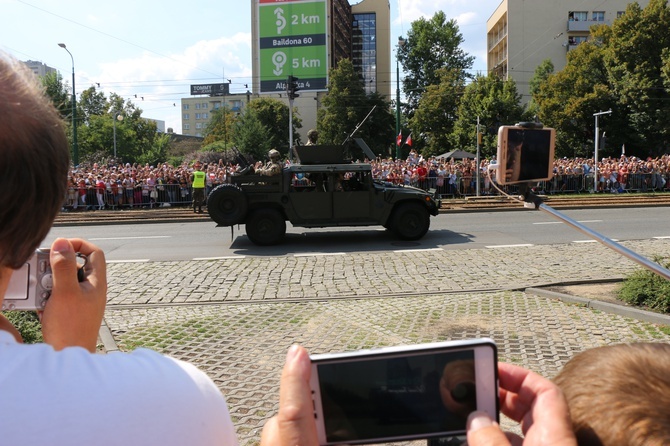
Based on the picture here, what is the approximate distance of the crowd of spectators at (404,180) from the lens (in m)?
23.9

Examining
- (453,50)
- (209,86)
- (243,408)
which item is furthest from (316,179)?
(209,86)

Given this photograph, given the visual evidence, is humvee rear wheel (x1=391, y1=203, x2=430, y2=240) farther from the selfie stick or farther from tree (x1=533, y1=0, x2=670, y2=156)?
tree (x1=533, y1=0, x2=670, y2=156)

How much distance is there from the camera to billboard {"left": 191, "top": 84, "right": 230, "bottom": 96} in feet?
363

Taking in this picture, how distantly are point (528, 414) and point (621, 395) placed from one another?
200 millimetres

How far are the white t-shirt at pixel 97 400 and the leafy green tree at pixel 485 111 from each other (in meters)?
44.1

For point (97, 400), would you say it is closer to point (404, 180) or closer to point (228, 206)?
point (228, 206)

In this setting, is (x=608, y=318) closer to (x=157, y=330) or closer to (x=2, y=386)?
(x=157, y=330)

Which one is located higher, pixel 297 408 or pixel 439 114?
pixel 439 114

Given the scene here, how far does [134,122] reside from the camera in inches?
3110

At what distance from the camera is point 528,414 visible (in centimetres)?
116

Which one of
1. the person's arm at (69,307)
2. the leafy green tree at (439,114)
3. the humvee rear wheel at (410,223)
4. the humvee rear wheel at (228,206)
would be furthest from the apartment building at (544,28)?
the person's arm at (69,307)

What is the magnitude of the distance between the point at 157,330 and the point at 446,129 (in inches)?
1995

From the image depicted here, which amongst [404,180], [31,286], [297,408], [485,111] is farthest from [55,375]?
[485,111]

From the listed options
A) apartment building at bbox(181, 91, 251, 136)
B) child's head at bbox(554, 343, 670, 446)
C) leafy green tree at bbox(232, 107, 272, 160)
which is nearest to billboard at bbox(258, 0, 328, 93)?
leafy green tree at bbox(232, 107, 272, 160)
